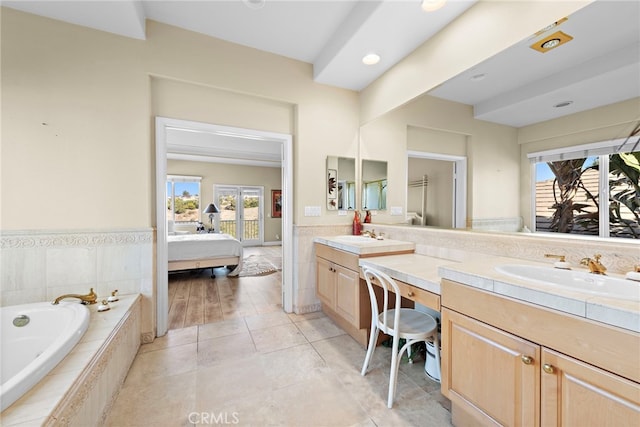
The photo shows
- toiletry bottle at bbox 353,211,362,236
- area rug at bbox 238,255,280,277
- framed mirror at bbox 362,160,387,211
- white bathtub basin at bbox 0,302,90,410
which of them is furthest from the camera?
area rug at bbox 238,255,280,277

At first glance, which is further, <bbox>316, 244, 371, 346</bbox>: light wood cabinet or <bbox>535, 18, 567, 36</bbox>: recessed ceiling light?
<bbox>316, 244, 371, 346</bbox>: light wood cabinet

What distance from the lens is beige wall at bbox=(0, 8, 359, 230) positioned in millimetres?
1945

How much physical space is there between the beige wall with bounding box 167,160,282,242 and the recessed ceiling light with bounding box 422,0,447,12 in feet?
23.1

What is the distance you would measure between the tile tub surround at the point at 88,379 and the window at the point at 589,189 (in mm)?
2535

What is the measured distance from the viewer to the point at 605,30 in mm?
1284

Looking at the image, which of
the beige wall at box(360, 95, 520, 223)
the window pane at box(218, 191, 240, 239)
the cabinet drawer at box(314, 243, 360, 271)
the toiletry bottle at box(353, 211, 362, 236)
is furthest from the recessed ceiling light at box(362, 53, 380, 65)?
the window pane at box(218, 191, 240, 239)

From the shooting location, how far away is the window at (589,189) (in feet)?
4.02

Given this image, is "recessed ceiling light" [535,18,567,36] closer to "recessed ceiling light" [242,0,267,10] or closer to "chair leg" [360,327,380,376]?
"recessed ceiling light" [242,0,267,10]

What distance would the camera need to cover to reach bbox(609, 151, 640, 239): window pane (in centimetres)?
120

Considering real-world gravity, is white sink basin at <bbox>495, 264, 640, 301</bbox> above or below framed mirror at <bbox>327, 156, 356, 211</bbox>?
below

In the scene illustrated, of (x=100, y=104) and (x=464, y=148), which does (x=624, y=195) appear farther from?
(x=100, y=104)

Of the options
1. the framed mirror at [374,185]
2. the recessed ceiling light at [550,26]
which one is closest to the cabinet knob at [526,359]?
the recessed ceiling light at [550,26]

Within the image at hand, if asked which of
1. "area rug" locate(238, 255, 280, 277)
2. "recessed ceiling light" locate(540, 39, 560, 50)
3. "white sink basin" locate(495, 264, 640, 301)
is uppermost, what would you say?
"recessed ceiling light" locate(540, 39, 560, 50)

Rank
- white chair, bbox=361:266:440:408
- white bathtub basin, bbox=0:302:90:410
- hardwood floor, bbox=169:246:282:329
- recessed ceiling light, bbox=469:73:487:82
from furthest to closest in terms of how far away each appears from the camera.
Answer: hardwood floor, bbox=169:246:282:329, recessed ceiling light, bbox=469:73:487:82, white chair, bbox=361:266:440:408, white bathtub basin, bbox=0:302:90:410
